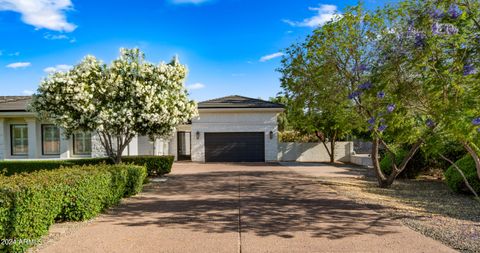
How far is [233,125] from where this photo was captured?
83.0ft

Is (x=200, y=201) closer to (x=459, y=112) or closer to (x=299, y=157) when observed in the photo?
(x=459, y=112)

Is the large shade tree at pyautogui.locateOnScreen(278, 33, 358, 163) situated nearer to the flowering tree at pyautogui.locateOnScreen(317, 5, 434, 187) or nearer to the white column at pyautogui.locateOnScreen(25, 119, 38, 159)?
the flowering tree at pyautogui.locateOnScreen(317, 5, 434, 187)

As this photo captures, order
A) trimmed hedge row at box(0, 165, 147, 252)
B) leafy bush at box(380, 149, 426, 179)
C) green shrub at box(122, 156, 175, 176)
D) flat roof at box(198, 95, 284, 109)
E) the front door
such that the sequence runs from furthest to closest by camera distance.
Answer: the front door
flat roof at box(198, 95, 284, 109)
green shrub at box(122, 156, 175, 176)
leafy bush at box(380, 149, 426, 179)
trimmed hedge row at box(0, 165, 147, 252)

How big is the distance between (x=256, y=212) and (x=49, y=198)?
4.09 meters

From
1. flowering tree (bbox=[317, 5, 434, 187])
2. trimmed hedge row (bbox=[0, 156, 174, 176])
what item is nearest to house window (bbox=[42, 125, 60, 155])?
trimmed hedge row (bbox=[0, 156, 174, 176])

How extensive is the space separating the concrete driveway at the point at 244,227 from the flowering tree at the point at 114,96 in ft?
10.6

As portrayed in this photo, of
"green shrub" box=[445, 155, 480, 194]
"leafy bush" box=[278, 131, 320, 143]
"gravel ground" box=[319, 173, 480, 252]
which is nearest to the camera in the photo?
"gravel ground" box=[319, 173, 480, 252]

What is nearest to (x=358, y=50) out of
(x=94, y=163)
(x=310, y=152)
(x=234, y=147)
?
(x=94, y=163)

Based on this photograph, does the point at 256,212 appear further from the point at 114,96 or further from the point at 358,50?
the point at 114,96

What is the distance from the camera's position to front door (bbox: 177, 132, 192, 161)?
89.8 feet

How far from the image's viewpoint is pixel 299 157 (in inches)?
1067

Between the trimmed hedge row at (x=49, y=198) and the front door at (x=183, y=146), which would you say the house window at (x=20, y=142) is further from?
the trimmed hedge row at (x=49, y=198)

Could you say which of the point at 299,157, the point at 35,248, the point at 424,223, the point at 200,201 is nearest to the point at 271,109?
the point at 299,157

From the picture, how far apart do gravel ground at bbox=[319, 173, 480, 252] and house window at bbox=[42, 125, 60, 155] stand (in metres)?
15.9
